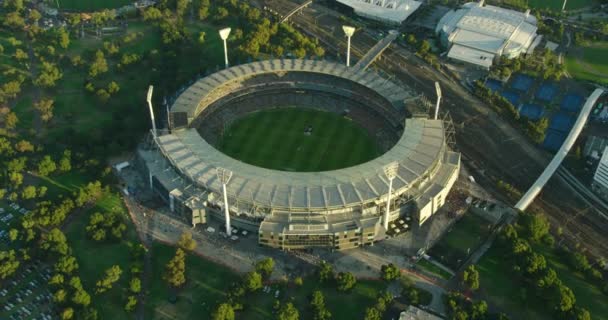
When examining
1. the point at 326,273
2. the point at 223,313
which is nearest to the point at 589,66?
the point at 326,273

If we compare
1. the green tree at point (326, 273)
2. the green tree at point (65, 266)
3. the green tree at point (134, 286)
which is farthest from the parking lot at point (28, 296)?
the green tree at point (326, 273)

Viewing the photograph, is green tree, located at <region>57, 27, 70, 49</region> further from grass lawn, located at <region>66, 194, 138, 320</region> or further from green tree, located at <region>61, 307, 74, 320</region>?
green tree, located at <region>61, 307, 74, 320</region>

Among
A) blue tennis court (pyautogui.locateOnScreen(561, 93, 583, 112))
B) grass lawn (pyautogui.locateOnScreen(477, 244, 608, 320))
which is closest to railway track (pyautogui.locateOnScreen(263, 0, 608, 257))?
grass lawn (pyautogui.locateOnScreen(477, 244, 608, 320))

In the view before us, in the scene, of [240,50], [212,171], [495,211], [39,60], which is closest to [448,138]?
[495,211]

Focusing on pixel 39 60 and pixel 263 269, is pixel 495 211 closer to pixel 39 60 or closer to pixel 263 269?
pixel 263 269

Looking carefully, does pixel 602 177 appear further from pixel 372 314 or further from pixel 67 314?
pixel 67 314

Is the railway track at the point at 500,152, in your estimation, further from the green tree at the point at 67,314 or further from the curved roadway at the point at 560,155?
the green tree at the point at 67,314

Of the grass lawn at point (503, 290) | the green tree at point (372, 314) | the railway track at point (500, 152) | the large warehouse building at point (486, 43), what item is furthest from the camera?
the large warehouse building at point (486, 43)
